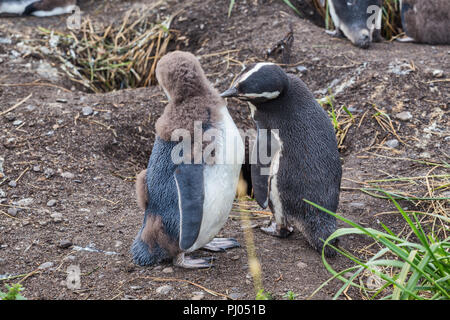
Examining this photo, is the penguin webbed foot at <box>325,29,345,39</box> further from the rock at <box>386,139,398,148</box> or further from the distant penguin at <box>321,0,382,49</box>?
the rock at <box>386,139,398,148</box>

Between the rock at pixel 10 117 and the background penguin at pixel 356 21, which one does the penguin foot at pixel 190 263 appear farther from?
the background penguin at pixel 356 21

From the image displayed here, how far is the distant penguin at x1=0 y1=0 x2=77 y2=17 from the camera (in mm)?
4520

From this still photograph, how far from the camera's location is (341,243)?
233 centimetres

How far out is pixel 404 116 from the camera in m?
3.29

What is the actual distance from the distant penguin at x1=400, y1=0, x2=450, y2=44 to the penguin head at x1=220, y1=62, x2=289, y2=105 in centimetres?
234

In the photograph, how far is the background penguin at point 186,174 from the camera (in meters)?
2.04

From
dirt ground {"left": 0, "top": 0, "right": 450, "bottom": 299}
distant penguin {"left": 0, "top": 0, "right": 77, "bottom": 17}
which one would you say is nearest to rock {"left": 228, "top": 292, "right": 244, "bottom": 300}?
dirt ground {"left": 0, "top": 0, "right": 450, "bottom": 299}

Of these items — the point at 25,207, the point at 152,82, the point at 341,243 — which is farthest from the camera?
the point at 152,82

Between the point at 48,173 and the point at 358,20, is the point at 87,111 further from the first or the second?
the point at 358,20

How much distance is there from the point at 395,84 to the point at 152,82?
5.64 ft

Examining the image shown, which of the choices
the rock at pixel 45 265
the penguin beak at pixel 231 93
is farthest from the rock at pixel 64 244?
the penguin beak at pixel 231 93

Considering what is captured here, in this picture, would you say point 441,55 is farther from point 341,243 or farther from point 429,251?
point 429,251
